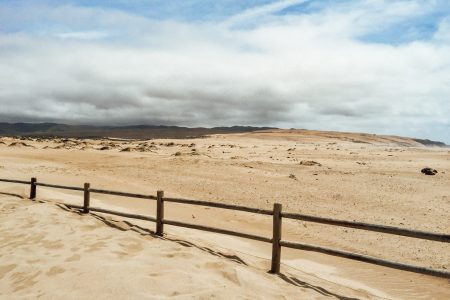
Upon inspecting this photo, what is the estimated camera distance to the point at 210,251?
10.2m

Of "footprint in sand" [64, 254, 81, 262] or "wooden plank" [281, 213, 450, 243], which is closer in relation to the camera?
"wooden plank" [281, 213, 450, 243]

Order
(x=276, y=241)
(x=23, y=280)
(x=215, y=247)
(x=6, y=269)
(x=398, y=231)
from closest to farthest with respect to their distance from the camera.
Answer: (x=398, y=231), (x=23, y=280), (x=6, y=269), (x=276, y=241), (x=215, y=247)

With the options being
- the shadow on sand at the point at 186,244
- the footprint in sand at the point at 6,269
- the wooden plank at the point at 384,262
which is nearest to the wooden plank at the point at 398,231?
the wooden plank at the point at 384,262

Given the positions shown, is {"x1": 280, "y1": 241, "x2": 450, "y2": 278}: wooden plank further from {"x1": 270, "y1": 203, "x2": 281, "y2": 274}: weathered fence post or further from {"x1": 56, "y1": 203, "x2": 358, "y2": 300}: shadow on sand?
{"x1": 56, "y1": 203, "x2": 358, "y2": 300}: shadow on sand

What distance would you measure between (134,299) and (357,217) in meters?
12.0

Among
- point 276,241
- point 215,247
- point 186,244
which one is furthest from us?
point 215,247

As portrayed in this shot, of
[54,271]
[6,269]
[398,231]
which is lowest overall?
[6,269]

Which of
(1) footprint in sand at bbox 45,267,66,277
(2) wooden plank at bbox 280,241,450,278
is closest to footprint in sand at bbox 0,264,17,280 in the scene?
(1) footprint in sand at bbox 45,267,66,277

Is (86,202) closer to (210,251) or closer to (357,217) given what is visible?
(210,251)

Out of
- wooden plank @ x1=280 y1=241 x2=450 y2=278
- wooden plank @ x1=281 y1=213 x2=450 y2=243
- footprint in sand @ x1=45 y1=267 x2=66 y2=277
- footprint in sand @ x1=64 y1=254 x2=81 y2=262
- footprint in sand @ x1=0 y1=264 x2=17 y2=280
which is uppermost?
wooden plank @ x1=281 y1=213 x2=450 y2=243

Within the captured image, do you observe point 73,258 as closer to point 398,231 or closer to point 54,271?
point 54,271

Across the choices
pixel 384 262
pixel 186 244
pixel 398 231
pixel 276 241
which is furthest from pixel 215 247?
pixel 398 231

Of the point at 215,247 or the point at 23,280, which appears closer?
the point at 23,280

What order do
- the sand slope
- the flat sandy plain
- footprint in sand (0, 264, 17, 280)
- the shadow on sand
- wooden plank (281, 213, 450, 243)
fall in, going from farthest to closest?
footprint in sand (0, 264, 17, 280) → the shadow on sand → the flat sandy plain → the sand slope → wooden plank (281, 213, 450, 243)
